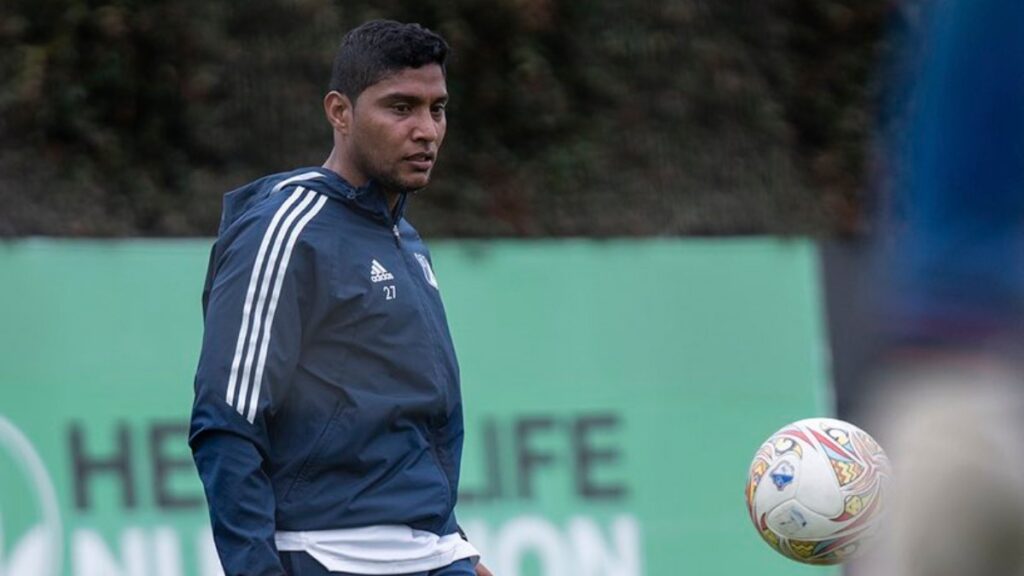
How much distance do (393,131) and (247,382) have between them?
0.82 metres

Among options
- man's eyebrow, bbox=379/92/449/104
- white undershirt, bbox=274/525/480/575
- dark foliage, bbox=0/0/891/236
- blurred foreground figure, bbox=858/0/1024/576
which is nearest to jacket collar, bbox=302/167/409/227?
man's eyebrow, bbox=379/92/449/104

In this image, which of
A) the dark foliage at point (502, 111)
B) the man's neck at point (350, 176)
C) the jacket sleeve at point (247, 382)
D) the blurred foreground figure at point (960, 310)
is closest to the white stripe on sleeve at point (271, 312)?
the jacket sleeve at point (247, 382)

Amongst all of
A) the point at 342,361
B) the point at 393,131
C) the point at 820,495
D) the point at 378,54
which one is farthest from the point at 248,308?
the point at 820,495

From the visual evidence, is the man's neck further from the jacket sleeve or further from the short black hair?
the jacket sleeve

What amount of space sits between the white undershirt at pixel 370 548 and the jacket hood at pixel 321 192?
823mm

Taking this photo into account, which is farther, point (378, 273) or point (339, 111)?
point (339, 111)

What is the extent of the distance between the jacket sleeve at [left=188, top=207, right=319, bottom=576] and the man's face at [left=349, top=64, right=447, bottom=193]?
1.17 feet

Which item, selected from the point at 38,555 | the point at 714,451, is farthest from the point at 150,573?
the point at 714,451

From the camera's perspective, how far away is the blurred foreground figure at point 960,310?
243cm

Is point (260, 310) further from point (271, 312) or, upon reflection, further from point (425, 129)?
point (425, 129)

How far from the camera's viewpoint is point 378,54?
16.7 ft

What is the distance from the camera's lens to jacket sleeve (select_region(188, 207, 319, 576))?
15.3 feet

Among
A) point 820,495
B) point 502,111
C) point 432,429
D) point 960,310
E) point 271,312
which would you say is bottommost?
point 820,495

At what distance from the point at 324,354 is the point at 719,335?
12.7 ft
